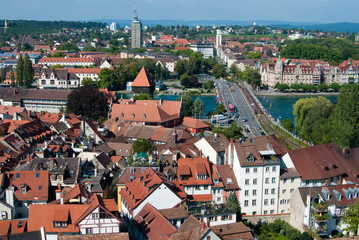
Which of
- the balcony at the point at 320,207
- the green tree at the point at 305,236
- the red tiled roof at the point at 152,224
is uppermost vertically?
the red tiled roof at the point at 152,224

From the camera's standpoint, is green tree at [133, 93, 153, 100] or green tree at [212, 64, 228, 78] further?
green tree at [212, 64, 228, 78]

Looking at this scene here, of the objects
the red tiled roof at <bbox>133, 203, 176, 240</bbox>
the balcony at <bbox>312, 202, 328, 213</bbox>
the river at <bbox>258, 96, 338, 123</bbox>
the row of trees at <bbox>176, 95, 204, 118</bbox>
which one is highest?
A: the red tiled roof at <bbox>133, 203, 176, 240</bbox>

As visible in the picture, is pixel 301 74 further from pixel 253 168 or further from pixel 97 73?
pixel 253 168

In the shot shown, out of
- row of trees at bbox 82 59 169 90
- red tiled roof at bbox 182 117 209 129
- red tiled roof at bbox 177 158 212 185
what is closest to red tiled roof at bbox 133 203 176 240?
red tiled roof at bbox 177 158 212 185

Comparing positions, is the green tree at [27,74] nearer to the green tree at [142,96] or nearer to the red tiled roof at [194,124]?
the green tree at [142,96]

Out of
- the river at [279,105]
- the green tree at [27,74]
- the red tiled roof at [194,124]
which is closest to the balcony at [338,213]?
the red tiled roof at [194,124]

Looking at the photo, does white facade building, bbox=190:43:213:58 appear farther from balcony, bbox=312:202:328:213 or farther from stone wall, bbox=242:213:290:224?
balcony, bbox=312:202:328:213
